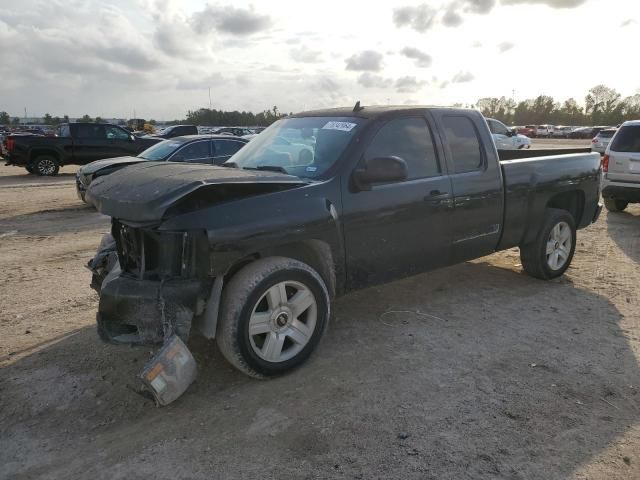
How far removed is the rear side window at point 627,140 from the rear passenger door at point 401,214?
270 inches

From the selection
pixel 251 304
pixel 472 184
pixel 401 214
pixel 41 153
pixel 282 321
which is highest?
pixel 41 153

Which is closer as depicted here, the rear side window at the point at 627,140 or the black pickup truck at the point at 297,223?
the black pickup truck at the point at 297,223

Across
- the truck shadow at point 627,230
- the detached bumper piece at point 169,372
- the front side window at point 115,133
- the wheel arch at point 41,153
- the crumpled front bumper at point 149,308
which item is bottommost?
the truck shadow at point 627,230

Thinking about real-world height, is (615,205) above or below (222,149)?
below

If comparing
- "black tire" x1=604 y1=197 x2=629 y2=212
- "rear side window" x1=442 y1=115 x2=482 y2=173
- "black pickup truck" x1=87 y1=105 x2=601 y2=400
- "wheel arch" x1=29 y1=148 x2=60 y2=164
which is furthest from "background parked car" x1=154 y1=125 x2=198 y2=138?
"rear side window" x1=442 y1=115 x2=482 y2=173

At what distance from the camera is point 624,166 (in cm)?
959

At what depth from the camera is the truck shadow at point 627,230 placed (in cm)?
742

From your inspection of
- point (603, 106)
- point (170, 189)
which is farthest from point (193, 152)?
point (603, 106)

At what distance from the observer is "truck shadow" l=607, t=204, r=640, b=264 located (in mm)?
7418

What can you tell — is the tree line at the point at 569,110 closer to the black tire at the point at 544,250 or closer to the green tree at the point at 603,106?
the green tree at the point at 603,106

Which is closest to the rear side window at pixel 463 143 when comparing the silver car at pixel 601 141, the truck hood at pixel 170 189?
the truck hood at pixel 170 189

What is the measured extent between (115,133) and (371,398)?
17006mm

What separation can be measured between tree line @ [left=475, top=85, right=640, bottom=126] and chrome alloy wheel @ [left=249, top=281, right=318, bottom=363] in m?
67.7

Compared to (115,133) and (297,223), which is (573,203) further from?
(115,133)
